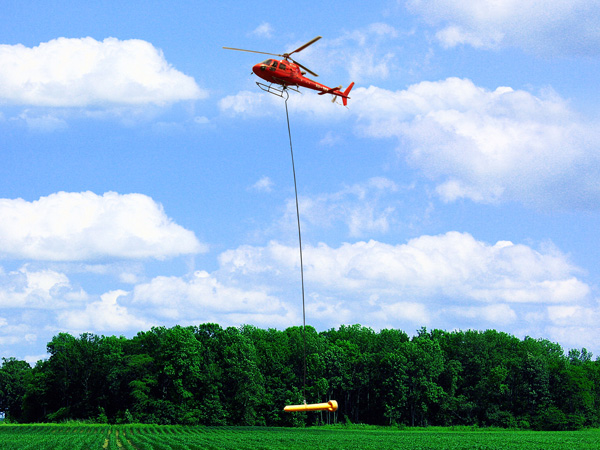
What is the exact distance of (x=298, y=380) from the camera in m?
89.5

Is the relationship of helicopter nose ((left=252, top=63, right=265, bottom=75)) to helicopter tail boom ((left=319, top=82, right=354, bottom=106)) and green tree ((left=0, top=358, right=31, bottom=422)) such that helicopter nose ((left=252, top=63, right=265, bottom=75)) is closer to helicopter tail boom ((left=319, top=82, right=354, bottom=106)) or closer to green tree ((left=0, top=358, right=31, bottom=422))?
helicopter tail boom ((left=319, top=82, right=354, bottom=106))

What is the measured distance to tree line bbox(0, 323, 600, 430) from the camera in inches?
3337

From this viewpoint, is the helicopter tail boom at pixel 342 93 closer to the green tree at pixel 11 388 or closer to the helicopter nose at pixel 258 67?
the helicopter nose at pixel 258 67

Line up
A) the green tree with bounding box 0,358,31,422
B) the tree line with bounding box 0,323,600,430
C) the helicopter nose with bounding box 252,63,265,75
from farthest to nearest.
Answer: the green tree with bounding box 0,358,31,422, the tree line with bounding box 0,323,600,430, the helicopter nose with bounding box 252,63,265,75

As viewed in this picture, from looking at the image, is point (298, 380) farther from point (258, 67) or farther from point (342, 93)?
point (258, 67)

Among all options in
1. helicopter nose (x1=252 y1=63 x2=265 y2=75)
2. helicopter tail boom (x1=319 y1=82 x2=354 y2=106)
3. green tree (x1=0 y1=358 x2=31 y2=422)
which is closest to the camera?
helicopter nose (x1=252 y1=63 x2=265 y2=75)

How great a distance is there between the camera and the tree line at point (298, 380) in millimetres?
84750

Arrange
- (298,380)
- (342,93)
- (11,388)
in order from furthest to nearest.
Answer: (11,388), (298,380), (342,93)

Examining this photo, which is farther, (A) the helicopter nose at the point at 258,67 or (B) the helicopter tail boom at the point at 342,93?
(B) the helicopter tail boom at the point at 342,93

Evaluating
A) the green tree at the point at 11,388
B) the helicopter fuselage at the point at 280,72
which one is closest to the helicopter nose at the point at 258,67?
the helicopter fuselage at the point at 280,72

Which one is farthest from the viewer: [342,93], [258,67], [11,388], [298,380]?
[11,388]

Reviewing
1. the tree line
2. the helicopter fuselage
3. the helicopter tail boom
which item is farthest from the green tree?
the helicopter fuselage

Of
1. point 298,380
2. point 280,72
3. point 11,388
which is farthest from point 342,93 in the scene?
point 11,388

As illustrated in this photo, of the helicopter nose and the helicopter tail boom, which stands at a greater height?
the helicopter tail boom
